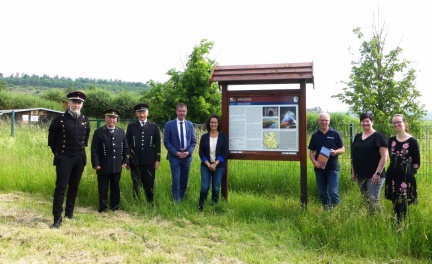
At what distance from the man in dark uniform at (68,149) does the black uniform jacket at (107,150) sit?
1.57 ft

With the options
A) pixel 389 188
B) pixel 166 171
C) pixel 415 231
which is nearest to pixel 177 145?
pixel 166 171

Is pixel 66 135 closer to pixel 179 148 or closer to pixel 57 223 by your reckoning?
pixel 57 223

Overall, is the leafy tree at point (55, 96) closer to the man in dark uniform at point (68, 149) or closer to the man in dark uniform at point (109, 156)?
the man in dark uniform at point (109, 156)

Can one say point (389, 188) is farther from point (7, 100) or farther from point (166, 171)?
point (7, 100)

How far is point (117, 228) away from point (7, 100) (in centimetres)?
5003

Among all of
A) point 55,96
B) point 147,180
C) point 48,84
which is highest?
point 48,84

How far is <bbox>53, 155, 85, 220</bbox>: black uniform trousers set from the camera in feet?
16.6

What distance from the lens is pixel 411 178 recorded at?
433cm

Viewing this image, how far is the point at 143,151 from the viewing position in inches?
241

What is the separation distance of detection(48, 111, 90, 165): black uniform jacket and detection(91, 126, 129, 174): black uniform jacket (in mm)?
541

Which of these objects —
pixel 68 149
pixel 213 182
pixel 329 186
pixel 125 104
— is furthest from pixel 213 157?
pixel 125 104

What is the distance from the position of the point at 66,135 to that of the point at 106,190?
1.35 meters

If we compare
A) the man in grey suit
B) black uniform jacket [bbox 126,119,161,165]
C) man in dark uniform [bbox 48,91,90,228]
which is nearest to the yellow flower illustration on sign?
the man in grey suit

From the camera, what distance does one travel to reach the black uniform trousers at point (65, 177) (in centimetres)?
507
